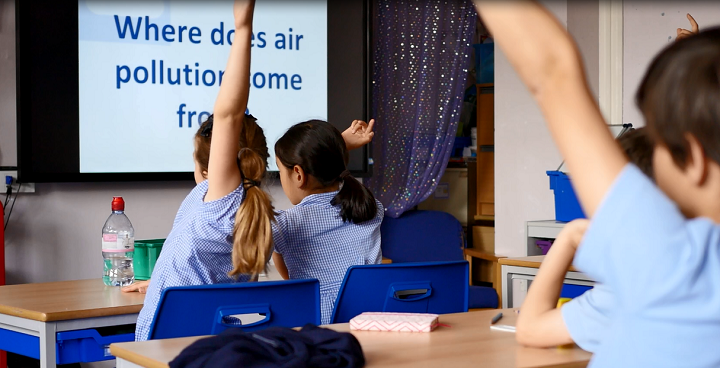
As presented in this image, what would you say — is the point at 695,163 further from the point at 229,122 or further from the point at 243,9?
the point at 229,122

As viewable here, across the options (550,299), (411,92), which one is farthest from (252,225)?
(411,92)

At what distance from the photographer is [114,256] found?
261 cm

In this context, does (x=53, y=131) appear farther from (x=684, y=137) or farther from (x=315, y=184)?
(x=684, y=137)

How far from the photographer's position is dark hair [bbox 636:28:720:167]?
1.66 feet

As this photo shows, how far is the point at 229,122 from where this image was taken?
1717 millimetres

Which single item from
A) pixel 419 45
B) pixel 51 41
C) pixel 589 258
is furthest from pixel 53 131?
pixel 589 258

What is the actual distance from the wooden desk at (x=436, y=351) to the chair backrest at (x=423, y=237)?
9.38 ft

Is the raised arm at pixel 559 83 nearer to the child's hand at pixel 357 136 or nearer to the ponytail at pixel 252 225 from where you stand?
the ponytail at pixel 252 225

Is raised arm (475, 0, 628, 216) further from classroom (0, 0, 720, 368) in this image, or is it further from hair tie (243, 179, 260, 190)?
hair tie (243, 179, 260, 190)

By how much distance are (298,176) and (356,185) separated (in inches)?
7.1

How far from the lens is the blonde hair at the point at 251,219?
1.81m

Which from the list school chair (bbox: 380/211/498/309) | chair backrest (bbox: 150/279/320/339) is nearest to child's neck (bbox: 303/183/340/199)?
chair backrest (bbox: 150/279/320/339)

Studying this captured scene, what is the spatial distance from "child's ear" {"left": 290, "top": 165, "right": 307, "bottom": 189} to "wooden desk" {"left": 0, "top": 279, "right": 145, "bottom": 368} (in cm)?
57

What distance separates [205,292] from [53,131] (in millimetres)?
2239
